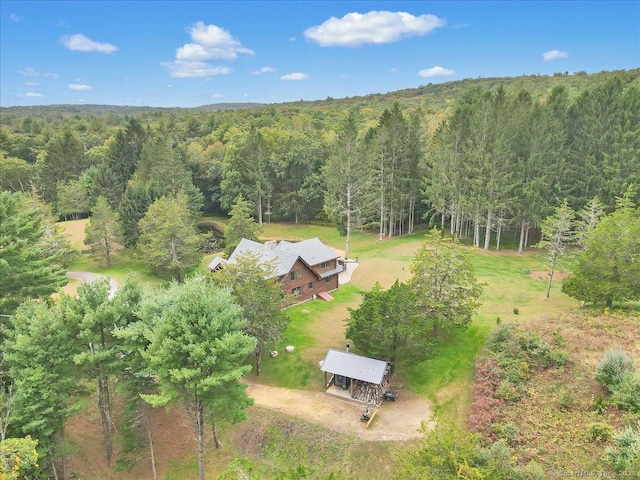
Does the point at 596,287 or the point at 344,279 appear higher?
the point at 596,287

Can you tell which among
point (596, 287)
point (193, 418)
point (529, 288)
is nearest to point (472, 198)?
point (529, 288)

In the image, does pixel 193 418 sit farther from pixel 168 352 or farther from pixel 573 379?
pixel 573 379

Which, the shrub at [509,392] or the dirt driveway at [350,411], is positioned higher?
the shrub at [509,392]

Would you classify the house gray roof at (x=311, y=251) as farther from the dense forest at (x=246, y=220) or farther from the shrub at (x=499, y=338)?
the shrub at (x=499, y=338)

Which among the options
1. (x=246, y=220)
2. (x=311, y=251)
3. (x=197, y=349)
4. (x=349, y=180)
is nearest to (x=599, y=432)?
(x=197, y=349)

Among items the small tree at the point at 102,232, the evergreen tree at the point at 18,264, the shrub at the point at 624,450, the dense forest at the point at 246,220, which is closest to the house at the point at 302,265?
the dense forest at the point at 246,220

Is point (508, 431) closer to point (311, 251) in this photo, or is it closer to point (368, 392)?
point (368, 392)
